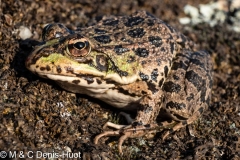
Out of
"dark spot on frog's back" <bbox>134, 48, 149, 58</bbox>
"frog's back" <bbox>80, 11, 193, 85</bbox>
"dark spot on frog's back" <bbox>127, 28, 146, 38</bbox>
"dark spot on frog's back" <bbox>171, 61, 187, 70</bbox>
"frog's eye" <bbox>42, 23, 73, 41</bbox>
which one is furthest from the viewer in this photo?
"dark spot on frog's back" <bbox>171, 61, 187, 70</bbox>

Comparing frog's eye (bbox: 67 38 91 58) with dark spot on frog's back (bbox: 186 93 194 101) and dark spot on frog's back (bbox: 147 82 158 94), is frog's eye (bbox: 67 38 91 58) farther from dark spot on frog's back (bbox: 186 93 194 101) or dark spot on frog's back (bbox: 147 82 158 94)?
dark spot on frog's back (bbox: 186 93 194 101)

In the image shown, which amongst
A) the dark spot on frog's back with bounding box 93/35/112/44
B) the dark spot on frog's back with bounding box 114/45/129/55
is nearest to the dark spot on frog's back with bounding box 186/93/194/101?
the dark spot on frog's back with bounding box 114/45/129/55

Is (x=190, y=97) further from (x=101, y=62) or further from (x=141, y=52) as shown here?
(x=101, y=62)

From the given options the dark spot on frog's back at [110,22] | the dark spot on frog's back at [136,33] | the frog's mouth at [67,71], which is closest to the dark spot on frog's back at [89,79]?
the frog's mouth at [67,71]

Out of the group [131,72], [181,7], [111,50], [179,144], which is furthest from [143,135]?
[181,7]

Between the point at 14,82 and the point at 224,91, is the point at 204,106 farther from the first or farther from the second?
the point at 14,82

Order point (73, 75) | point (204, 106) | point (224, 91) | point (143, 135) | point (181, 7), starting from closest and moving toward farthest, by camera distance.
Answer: point (73, 75) < point (143, 135) < point (204, 106) < point (224, 91) < point (181, 7)

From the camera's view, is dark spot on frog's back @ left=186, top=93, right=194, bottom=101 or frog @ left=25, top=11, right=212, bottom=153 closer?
frog @ left=25, top=11, right=212, bottom=153

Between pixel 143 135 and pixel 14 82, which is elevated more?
pixel 14 82
